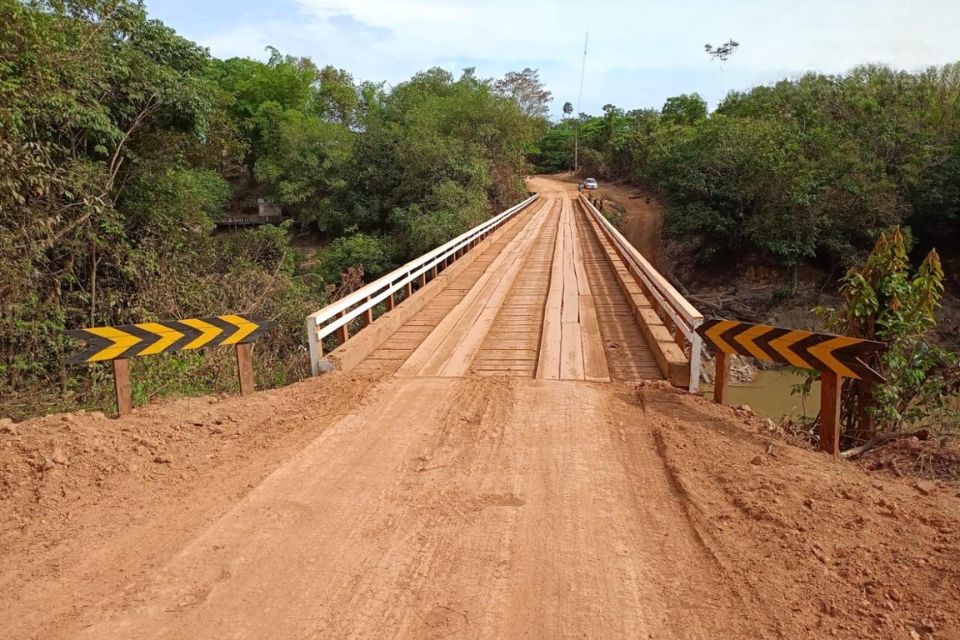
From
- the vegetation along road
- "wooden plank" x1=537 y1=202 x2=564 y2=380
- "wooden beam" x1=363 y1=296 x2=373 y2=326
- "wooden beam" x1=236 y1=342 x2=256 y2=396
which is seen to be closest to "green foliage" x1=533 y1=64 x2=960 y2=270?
the vegetation along road

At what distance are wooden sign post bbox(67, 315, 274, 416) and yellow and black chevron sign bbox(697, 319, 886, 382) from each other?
4714 mm

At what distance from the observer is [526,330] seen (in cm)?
960

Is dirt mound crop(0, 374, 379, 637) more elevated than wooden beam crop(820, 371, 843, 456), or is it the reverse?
wooden beam crop(820, 371, 843, 456)

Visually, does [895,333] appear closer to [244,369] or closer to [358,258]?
[244,369]

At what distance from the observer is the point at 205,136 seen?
13820 millimetres

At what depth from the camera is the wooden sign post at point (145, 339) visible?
17.5 ft

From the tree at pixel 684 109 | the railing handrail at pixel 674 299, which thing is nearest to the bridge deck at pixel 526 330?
the railing handrail at pixel 674 299

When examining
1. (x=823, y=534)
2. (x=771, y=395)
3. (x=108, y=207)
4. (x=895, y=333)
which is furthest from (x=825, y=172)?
(x=823, y=534)

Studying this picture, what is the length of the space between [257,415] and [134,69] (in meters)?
9.83

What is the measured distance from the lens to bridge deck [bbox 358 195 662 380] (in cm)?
754

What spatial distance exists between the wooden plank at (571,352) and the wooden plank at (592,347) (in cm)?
6

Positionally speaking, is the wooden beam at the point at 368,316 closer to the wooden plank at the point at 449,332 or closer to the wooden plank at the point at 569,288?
the wooden plank at the point at 449,332

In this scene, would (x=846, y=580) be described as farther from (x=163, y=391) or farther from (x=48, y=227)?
(x=48, y=227)

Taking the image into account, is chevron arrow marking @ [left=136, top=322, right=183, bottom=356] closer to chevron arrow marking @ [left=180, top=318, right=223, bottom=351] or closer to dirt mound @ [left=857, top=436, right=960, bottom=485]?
chevron arrow marking @ [left=180, top=318, right=223, bottom=351]
